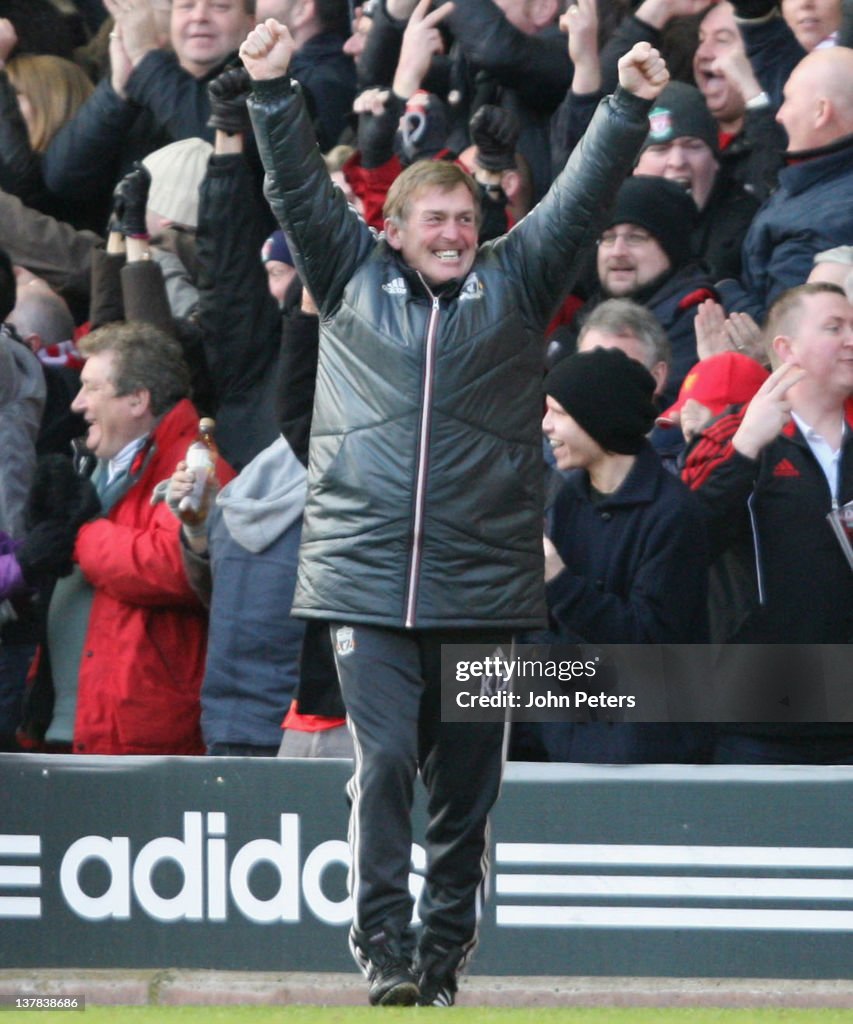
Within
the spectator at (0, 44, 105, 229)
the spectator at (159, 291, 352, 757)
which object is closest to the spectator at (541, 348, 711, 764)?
the spectator at (159, 291, 352, 757)

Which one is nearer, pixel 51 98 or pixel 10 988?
pixel 10 988

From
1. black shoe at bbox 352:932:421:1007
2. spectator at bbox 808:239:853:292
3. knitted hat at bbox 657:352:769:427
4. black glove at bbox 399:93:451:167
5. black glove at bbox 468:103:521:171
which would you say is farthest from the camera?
black glove at bbox 399:93:451:167

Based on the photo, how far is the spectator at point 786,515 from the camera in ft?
20.0

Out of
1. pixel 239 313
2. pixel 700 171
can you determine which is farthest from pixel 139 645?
pixel 700 171

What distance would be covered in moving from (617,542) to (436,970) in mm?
1431

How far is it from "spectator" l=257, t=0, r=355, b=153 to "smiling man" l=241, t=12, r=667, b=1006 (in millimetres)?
3430

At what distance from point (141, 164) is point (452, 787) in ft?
12.0

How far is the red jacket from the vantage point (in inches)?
264

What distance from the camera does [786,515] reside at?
6211 mm

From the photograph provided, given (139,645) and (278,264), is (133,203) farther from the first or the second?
(139,645)

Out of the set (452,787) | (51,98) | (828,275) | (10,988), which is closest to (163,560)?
(10,988)

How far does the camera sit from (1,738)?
693 cm

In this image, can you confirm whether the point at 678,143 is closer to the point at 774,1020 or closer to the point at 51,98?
the point at 51,98

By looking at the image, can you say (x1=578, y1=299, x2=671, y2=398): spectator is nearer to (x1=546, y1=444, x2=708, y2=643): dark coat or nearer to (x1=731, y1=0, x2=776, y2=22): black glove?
(x1=546, y1=444, x2=708, y2=643): dark coat
